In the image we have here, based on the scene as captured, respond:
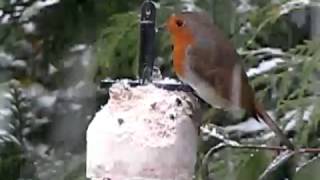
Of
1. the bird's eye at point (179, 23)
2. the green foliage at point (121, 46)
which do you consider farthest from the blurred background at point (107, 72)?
the bird's eye at point (179, 23)

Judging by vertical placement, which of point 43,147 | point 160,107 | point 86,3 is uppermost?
point 160,107

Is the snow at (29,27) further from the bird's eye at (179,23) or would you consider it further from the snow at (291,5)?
the bird's eye at (179,23)

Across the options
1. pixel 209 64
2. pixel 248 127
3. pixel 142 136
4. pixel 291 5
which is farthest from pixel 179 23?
pixel 248 127

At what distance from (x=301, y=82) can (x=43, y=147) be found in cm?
72

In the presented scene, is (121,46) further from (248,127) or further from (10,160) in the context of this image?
(10,160)

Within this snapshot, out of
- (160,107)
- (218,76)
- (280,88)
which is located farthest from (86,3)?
(160,107)

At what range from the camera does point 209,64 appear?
111cm

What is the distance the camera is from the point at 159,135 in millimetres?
852

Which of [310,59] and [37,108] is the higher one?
[310,59]

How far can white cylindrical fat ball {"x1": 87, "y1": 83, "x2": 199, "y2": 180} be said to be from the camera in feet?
2.78

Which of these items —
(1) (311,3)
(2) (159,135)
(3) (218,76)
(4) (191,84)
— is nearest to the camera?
(2) (159,135)

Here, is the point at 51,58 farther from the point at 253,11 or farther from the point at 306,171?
the point at 306,171

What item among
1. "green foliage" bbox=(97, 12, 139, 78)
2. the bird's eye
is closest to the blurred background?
"green foliage" bbox=(97, 12, 139, 78)

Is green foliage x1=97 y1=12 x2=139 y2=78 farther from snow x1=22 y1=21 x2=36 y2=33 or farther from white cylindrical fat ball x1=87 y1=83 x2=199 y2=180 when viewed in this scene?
white cylindrical fat ball x1=87 y1=83 x2=199 y2=180
